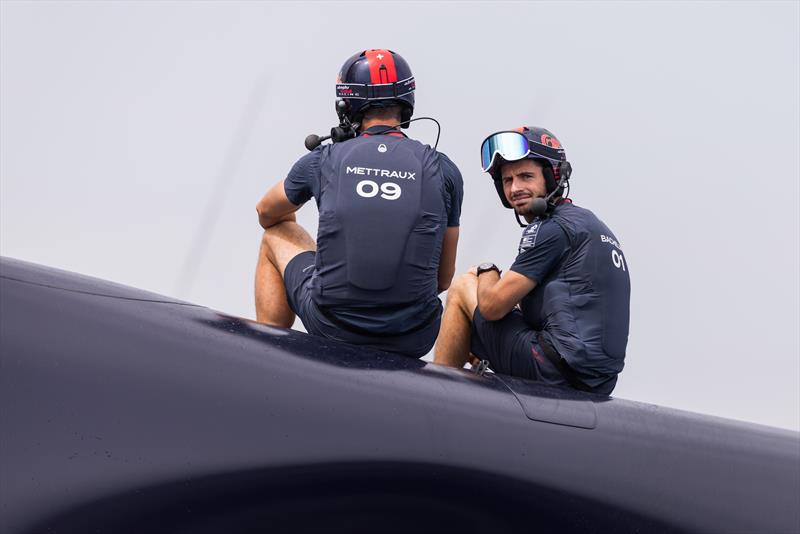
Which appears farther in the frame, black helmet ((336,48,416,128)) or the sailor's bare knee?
the sailor's bare knee

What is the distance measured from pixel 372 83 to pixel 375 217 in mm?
376

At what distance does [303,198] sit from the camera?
2234 millimetres

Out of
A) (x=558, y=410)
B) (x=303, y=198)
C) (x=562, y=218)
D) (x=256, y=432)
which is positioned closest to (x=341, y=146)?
(x=303, y=198)

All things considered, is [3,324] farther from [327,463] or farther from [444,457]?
[444,457]

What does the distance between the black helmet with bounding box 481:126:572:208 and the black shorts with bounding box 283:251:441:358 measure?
17.5 inches

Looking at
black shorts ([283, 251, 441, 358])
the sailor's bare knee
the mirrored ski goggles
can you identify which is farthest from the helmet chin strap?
black shorts ([283, 251, 441, 358])

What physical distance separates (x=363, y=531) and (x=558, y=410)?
1.41ft

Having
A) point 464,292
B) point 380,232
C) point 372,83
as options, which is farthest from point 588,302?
point 372,83

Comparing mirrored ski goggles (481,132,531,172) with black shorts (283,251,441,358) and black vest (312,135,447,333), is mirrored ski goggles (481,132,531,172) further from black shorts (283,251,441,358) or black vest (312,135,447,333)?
black shorts (283,251,441,358)

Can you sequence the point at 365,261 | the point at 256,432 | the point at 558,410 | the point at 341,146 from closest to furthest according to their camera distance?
the point at 256,432, the point at 558,410, the point at 365,261, the point at 341,146

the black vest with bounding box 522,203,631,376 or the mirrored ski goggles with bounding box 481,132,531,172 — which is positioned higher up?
the mirrored ski goggles with bounding box 481,132,531,172

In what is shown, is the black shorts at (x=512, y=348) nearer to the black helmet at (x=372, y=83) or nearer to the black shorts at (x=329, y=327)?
the black shorts at (x=329, y=327)

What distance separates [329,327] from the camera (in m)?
2.05

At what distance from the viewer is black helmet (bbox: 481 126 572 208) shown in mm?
2328
